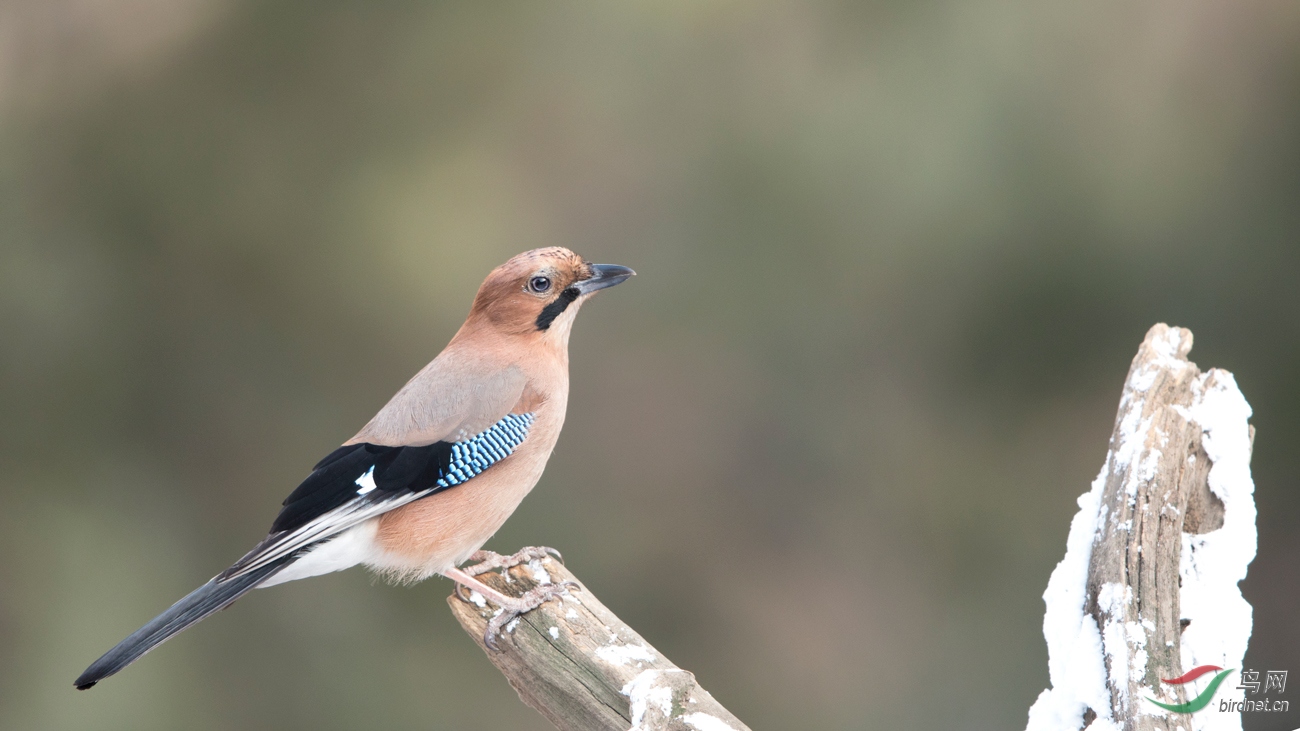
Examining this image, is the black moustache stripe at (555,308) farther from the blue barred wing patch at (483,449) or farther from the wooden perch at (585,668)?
the wooden perch at (585,668)

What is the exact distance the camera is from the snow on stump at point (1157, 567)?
2438mm

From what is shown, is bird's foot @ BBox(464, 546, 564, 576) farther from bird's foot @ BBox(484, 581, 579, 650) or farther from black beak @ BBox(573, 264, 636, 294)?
black beak @ BBox(573, 264, 636, 294)

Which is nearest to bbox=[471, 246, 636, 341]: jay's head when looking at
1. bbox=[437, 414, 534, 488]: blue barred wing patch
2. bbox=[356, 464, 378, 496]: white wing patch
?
bbox=[437, 414, 534, 488]: blue barred wing patch

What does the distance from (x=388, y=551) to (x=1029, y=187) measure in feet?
12.8

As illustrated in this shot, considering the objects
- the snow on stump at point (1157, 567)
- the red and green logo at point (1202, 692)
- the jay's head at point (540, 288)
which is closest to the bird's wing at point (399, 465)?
the jay's head at point (540, 288)

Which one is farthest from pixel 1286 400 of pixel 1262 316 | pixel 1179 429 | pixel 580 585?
pixel 580 585

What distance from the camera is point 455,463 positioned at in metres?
2.90

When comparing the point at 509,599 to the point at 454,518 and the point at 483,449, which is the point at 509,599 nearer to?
the point at 454,518

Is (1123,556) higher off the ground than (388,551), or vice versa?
(1123,556)

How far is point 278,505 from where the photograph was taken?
5.05 meters

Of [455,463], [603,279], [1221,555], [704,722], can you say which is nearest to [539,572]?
[455,463]

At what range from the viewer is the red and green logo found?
236cm

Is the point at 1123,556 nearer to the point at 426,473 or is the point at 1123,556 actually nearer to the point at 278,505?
the point at 426,473

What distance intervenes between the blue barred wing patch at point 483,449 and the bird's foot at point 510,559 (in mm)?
371
